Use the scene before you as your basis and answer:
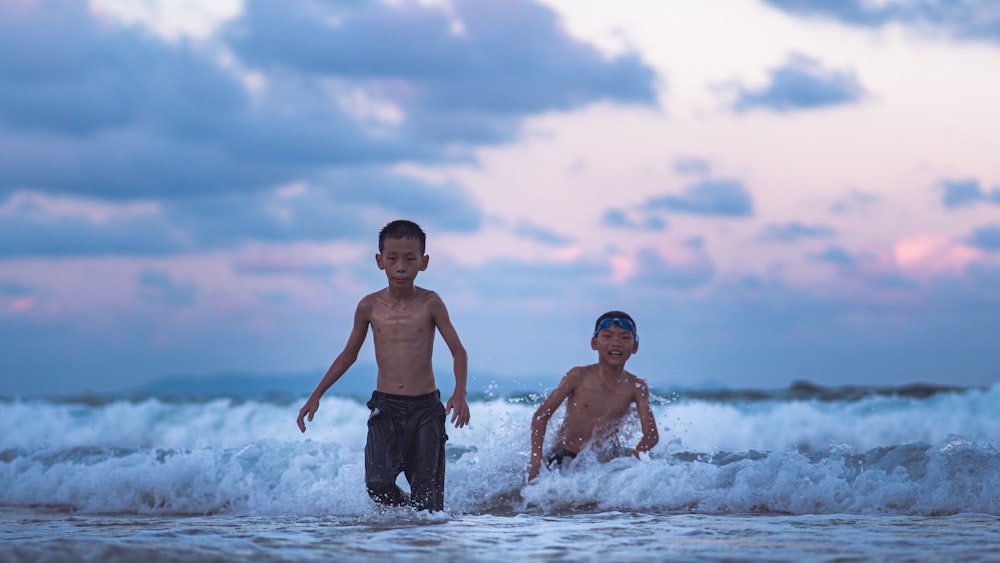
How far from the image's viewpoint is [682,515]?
21.5 feet

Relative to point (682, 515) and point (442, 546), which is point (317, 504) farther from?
point (442, 546)

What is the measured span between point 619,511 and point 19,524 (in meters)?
3.86

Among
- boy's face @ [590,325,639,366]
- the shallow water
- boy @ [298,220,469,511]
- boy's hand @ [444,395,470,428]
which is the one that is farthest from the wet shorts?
boy's hand @ [444,395,470,428]

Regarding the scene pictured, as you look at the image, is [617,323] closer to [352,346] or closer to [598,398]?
[598,398]

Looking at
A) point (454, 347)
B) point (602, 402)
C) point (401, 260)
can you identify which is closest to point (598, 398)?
point (602, 402)

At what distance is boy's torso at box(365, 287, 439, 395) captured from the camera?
5508 millimetres

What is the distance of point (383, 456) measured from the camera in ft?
17.8

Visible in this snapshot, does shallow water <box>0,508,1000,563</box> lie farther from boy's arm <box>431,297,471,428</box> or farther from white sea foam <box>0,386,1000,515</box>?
white sea foam <box>0,386,1000,515</box>

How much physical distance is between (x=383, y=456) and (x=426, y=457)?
0.23m

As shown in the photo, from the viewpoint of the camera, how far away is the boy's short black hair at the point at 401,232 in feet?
17.5

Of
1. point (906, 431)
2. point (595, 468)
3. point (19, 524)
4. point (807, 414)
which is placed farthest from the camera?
point (807, 414)

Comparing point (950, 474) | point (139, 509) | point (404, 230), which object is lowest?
point (139, 509)

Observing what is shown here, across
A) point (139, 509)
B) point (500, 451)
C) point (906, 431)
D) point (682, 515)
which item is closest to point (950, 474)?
point (682, 515)

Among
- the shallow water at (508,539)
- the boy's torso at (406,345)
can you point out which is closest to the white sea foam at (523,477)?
the shallow water at (508,539)
